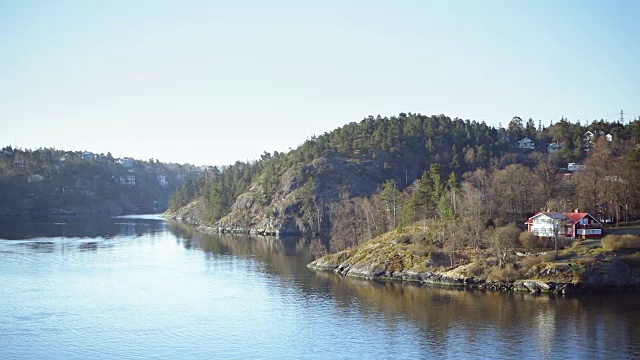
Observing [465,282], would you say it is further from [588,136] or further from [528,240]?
[588,136]

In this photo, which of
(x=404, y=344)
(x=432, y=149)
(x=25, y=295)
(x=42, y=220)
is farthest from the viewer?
(x=42, y=220)

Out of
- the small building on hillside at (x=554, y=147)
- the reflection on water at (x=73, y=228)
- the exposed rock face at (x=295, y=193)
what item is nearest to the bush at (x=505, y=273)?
the exposed rock face at (x=295, y=193)

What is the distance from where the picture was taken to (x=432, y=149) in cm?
16588

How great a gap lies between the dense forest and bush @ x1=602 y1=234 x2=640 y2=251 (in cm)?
1264

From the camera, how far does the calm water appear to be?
47.7 meters

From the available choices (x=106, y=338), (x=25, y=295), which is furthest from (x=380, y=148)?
(x=106, y=338)

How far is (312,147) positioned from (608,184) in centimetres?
A: 9174

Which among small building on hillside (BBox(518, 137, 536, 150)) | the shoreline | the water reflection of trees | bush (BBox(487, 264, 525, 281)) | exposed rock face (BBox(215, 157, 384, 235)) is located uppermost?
small building on hillside (BBox(518, 137, 536, 150))

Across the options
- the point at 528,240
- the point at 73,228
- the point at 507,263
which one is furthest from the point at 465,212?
the point at 73,228

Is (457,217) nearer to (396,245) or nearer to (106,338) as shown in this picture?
(396,245)

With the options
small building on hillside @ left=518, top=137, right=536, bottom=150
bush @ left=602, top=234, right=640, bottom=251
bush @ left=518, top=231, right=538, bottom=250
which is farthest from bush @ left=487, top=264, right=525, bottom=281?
small building on hillside @ left=518, top=137, right=536, bottom=150

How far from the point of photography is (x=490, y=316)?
2227 inches

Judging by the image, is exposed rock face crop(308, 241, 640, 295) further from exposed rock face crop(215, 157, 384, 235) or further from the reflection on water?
the reflection on water

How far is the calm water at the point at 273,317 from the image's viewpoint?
1879 inches
